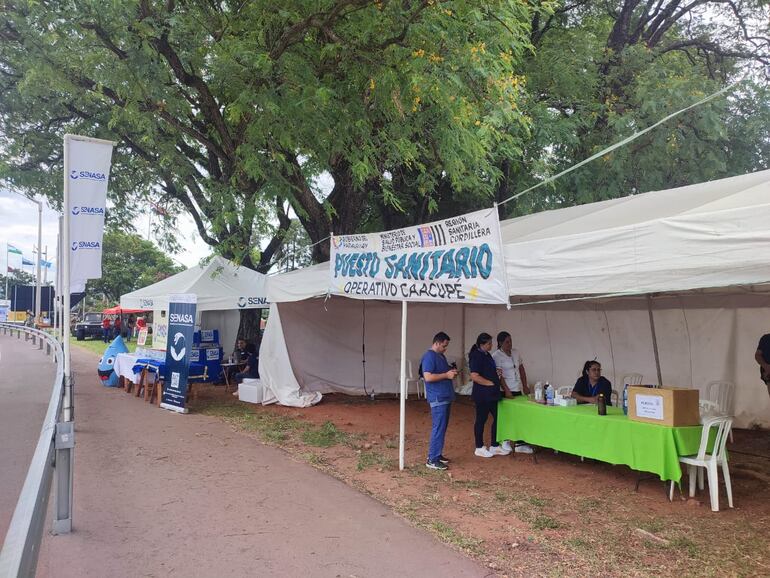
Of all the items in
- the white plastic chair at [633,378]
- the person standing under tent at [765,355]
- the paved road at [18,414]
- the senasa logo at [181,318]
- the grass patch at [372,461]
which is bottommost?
the grass patch at [372,461]

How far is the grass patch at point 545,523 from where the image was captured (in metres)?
5.10

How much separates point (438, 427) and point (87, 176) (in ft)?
16.4

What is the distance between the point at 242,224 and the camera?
37.2ft

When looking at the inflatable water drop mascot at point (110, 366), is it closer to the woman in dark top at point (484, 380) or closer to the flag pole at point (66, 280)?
the flag pole at point (66, 280)

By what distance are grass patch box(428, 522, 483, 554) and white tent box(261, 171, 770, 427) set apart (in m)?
2.06

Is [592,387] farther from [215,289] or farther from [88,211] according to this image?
[215,289]

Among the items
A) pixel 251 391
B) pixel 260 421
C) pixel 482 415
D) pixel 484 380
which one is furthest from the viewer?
pixel 251 391

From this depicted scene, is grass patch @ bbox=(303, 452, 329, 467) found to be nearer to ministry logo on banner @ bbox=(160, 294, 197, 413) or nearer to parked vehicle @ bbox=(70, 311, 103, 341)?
ministry logo on banner @ bbox=(160, 294, 197, 413)

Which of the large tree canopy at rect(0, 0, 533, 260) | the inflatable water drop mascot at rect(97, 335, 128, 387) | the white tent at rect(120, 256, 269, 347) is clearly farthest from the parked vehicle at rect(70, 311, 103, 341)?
the large tree canopy at rect(0, 0, 533, 260)

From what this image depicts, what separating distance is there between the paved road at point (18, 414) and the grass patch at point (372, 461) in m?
3.65

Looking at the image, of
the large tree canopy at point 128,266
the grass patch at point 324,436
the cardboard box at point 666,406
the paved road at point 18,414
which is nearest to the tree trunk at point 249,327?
the paved road at point 18,414

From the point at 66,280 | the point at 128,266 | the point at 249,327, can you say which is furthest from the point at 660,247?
the point at 128,266

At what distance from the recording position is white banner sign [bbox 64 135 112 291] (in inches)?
251

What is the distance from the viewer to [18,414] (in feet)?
33.2
